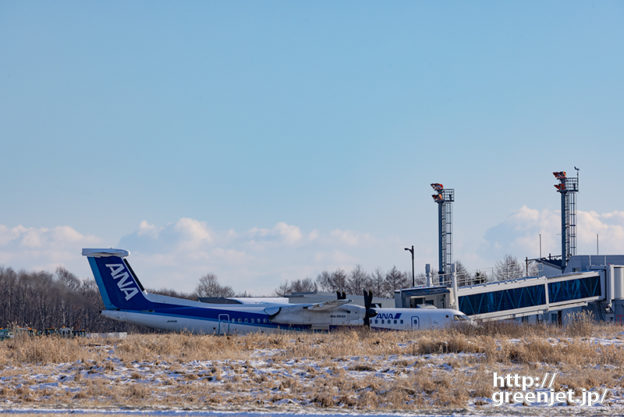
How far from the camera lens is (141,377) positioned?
64.4ft

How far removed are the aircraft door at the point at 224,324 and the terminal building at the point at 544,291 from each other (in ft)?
54.3

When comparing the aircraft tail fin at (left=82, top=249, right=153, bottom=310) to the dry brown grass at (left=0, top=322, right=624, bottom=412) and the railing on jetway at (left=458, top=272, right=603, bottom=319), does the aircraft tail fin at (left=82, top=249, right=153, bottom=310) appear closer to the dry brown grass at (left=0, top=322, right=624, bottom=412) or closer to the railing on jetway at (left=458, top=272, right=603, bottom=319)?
the dry brown grass at (left=0, top=322, right=624, bottom=412)

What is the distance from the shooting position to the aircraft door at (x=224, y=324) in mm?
34125

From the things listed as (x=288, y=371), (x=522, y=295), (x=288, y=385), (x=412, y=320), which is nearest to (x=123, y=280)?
(x=412, y=320)

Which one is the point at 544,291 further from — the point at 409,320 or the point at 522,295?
the point at 409,320

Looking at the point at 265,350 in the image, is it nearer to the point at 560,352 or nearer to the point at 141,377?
the point at 141,377

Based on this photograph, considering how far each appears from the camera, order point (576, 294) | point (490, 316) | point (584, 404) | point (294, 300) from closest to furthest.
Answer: point (584, 404) < point (490, 316) < point (576, 294) < point (294, 300)

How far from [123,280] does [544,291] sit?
34626mm

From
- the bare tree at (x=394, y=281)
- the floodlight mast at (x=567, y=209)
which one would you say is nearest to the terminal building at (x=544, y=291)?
the floodlight mast at (x=567, y=209)

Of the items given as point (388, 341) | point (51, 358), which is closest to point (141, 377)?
point (51, 358)

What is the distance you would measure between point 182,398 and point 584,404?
10.0 meters

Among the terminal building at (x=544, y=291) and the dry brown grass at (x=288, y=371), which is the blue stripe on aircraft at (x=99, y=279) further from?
the terminal building at (x=544, y=291)

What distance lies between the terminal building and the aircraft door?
1654cm

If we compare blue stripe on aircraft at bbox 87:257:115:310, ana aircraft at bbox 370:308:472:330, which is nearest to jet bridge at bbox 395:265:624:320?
ana aircraft at bbox 370:308:472:330
